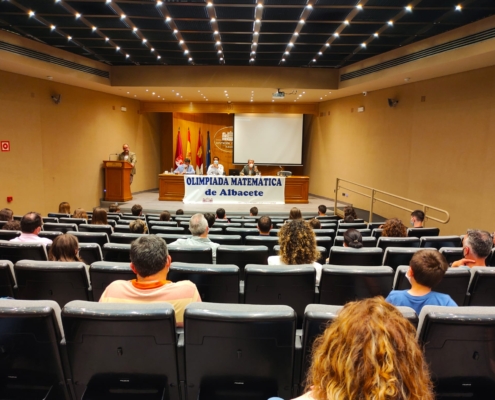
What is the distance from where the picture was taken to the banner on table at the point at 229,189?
406 inches

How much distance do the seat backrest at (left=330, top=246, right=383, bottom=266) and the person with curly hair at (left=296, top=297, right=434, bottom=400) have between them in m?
2.40

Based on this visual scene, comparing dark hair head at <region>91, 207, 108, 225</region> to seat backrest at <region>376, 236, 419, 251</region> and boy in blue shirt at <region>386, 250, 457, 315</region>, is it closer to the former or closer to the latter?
seat backrest at <region>376, 236, 419, 251</region>

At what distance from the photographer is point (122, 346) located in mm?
1461

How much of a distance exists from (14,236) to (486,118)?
307 inches

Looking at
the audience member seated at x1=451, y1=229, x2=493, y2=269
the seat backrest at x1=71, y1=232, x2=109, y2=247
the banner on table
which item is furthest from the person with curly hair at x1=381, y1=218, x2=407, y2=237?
the banner on table

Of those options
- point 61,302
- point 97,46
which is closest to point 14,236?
point 61,302

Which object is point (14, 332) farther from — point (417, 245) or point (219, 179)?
point (219, 179)

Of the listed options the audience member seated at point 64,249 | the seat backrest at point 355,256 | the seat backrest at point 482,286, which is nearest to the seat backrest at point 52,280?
the audience member seated at point 64,249

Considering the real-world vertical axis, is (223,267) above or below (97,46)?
below

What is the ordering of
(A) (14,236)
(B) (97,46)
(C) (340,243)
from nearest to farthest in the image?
(A) (14,236) < (C) (340,243) < (B) (97,46)

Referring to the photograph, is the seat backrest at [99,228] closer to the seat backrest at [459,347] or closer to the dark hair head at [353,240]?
the dark hair head at [353,240]

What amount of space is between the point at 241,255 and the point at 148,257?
1287 mm

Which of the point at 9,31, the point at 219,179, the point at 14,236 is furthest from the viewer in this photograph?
the point at 219,179

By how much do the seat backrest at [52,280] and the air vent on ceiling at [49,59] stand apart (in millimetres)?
6762
